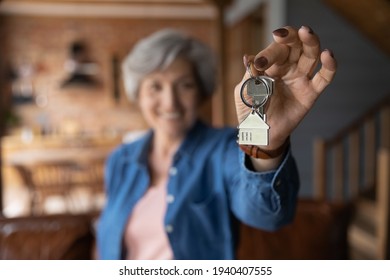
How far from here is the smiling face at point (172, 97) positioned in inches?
22.2

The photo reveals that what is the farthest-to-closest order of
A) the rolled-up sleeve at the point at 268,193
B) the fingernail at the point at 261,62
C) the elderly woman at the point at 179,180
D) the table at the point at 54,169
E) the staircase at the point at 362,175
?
the table at the point at 54,169 < the staircase at the point at 362,175 < the elderly woman at the point at 179,180 < the rolled-up sleeve at the point at 268,193 < the fingernail at the point at 261,62

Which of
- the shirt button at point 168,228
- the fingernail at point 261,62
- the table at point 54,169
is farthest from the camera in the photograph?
Result: the table at point 54,169

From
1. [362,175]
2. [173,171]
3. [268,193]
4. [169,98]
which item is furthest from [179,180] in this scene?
[362,175]

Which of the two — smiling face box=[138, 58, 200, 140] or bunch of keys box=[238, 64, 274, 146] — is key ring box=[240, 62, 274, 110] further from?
smiling face box=[138, 58, 200, 140]

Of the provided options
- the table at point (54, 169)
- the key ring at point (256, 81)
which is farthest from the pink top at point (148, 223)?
the table at point (54, 169)

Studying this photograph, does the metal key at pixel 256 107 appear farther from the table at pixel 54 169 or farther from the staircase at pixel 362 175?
the table at pixel 54 169

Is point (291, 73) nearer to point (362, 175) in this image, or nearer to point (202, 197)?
point (202, 197)

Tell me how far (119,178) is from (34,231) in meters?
0.42

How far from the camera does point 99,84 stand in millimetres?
4082

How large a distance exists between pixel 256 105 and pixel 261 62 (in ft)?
0.09

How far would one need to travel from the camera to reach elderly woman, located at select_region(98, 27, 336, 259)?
427 millimetres

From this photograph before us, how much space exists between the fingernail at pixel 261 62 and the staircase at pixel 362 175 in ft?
0.78

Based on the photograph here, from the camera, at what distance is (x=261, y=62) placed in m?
0.22
